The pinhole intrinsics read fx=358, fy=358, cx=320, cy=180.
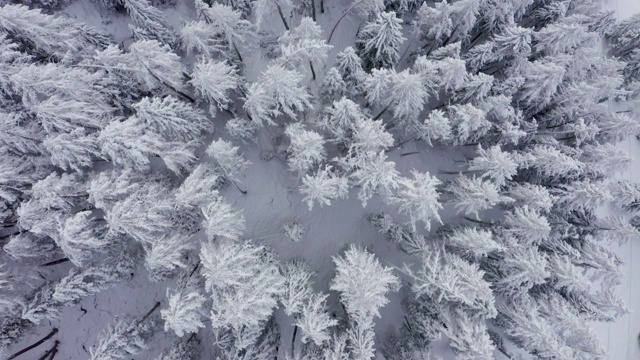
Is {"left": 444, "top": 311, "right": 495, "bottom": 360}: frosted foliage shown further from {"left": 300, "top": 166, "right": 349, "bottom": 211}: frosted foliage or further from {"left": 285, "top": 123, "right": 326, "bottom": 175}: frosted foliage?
{"left": 285, "top": 123, "right": 326, "bottom": 175}: frosted foliage

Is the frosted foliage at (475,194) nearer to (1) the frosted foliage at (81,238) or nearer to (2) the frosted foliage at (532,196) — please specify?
(2) the frosted foliage at (532,196)

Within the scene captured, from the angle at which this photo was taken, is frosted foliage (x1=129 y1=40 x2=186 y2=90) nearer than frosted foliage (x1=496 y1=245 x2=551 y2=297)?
Yes

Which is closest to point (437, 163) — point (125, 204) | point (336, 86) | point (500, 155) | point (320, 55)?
point (500, 155)

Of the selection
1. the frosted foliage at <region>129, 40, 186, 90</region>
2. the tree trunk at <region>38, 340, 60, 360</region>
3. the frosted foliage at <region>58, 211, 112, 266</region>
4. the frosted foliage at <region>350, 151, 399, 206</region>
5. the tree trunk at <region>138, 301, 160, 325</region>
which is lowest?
the tree trunk at <region>38, 340, 60, 360</region>

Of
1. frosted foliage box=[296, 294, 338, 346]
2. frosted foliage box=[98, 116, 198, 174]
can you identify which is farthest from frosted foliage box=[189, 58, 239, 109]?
frosted foliage box=[296, 294, 338, 346]

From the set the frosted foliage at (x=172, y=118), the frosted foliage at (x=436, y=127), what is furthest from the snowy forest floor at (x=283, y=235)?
the frosted foliage at (x=436, y=127)

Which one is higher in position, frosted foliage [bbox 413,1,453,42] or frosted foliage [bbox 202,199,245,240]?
frosted foliage [bbox 413,1,453,42]

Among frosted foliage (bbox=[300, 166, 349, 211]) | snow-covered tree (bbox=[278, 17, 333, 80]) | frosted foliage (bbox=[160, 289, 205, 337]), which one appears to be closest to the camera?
frosted foliage (bbox=[160, 289, 205, 337])
